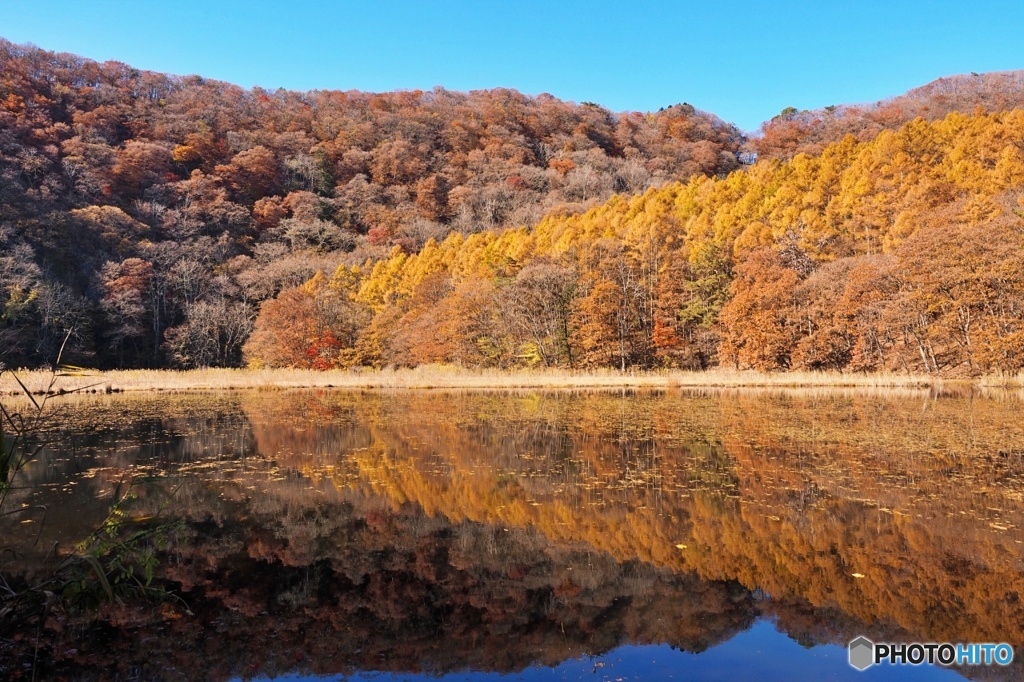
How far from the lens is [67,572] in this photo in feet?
11.4

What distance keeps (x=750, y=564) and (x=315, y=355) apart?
180 feet

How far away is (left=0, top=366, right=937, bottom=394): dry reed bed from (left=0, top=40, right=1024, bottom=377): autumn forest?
4.57 meters

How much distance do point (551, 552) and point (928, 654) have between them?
395 cm

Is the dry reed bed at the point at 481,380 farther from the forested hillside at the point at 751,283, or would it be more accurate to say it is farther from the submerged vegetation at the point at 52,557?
the submerged vegetation at the point at 52,557

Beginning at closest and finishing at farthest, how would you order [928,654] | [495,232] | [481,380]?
[928,654] → [481,380] → [495,232]

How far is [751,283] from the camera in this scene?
4816 cm

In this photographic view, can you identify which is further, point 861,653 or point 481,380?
point 481,380

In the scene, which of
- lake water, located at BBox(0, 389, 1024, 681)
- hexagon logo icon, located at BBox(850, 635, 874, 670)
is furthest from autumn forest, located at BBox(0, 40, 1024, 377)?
hexagon logo icon, located at BBox(850, 635, 874, 670)

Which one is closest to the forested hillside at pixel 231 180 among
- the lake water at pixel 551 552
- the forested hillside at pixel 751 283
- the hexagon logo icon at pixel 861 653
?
the forested hillside at pixel 751 283

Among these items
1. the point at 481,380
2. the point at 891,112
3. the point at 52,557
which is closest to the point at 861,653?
the point at 52,557

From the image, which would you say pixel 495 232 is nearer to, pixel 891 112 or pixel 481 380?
pixel 481 380

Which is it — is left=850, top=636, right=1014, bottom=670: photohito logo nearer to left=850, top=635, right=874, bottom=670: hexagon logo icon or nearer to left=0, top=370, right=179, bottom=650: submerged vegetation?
left=850, top=635, right=874, bottom=670: hexagon logo icon

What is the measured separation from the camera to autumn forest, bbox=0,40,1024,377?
144ft

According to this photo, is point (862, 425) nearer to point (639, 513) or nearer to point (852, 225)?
point (639, 513)
